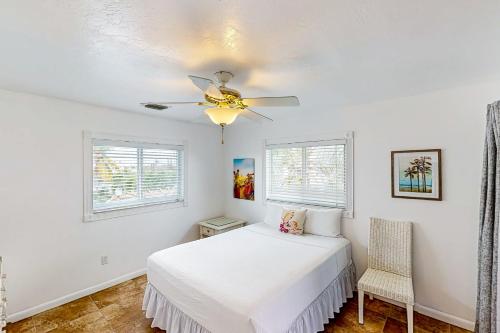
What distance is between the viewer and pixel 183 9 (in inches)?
47.8

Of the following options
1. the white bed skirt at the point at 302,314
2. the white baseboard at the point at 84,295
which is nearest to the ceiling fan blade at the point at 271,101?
the white bed skirt at the point at 302,314

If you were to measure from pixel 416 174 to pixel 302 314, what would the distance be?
191cm

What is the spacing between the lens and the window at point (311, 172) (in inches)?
127

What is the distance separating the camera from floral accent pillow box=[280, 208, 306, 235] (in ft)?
10.7

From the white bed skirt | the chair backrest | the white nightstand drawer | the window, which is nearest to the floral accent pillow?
the window

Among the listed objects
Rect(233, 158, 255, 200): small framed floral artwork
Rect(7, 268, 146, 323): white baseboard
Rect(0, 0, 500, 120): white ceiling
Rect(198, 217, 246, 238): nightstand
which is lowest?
Rect(7, 268, 146, 323): white baseboard

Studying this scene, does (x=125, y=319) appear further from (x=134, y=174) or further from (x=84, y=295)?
(x=134, y=174)

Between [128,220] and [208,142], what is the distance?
189cm

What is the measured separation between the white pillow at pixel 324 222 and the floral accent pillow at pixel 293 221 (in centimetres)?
9

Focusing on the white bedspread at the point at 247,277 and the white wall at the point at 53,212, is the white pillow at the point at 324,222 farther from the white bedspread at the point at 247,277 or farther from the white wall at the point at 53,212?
the white wall at the point at 53,212

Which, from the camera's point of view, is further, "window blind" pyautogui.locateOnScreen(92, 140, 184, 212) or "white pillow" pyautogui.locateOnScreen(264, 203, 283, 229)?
"white pillow" pyautogui.locateOnScreen(264, 203, 283, 229)

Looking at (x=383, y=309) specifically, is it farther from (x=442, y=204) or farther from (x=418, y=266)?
(x=442, y=204)

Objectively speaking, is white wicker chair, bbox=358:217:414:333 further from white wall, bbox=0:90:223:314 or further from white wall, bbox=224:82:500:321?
white wall, bbox=0:90:223:314

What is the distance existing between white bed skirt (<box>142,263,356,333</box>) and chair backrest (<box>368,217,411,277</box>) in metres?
0.43
